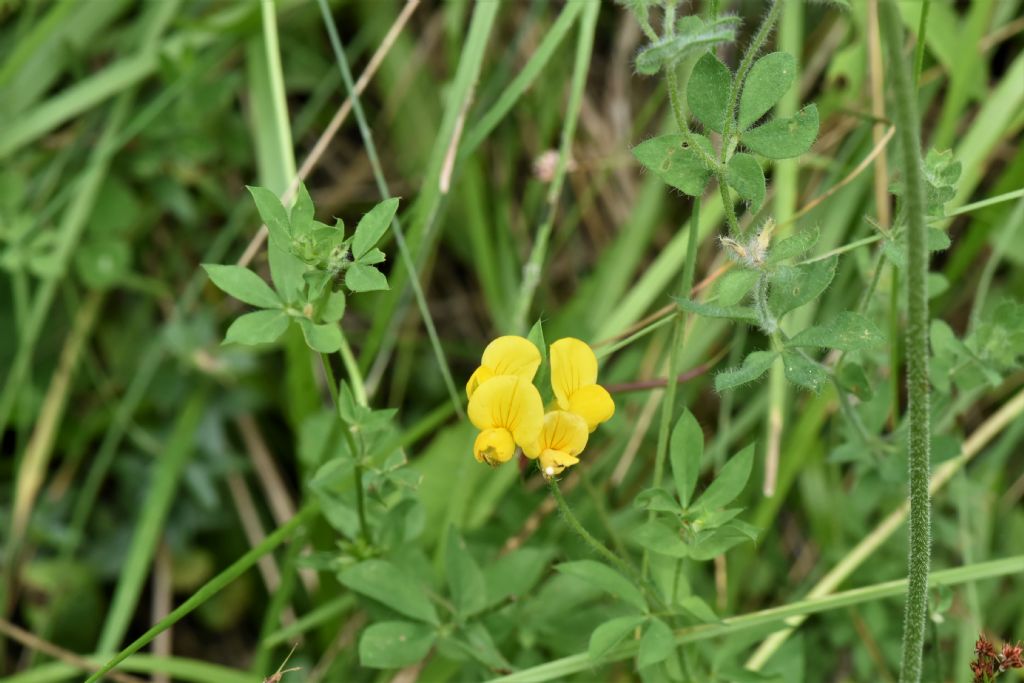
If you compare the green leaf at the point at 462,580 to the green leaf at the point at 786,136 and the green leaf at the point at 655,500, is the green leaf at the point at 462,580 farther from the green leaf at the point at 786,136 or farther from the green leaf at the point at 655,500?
the green leaf at the point at 786,136

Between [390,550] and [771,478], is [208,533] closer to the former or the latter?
[390,550]

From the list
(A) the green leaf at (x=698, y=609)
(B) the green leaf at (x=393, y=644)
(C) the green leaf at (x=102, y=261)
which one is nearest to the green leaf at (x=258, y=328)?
(B) the green leaf at (x=393, y=644)

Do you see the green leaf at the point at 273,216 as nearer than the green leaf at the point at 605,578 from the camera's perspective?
Yes

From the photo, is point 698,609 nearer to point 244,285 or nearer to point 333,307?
point 333,307

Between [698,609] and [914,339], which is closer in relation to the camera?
Answer: [914,339]

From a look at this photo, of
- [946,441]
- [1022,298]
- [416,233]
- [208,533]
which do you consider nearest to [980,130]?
[1022,298]

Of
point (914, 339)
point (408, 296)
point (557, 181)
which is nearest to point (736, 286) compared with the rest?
point (914, 339)

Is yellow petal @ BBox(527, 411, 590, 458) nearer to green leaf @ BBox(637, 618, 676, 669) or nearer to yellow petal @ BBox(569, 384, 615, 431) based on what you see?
yellow petal @ BBox(569, 384, 615, 431)

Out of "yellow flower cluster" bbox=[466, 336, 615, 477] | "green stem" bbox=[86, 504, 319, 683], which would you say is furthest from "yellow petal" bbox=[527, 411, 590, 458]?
"green stem" bbox=[86, 504, 319, 683]
